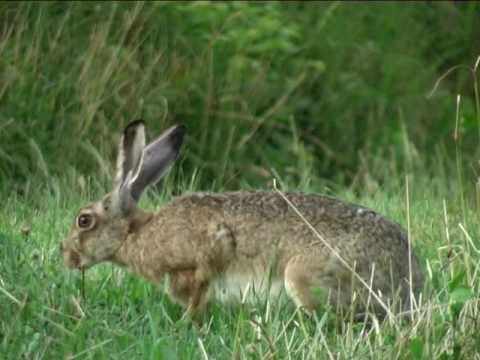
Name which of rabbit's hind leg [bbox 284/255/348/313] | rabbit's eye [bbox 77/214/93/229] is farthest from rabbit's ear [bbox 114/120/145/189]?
rabbit's hind leg [bbox 284/255/348/313]

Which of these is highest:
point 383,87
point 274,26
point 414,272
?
point 414,272

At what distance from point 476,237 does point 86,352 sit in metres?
2.06

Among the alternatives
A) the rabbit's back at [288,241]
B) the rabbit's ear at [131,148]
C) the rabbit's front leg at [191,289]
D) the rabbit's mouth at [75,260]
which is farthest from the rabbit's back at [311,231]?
the rabbit's mouth at [75,260]

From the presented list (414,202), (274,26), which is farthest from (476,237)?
(274,26)

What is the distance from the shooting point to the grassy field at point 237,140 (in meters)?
4.77

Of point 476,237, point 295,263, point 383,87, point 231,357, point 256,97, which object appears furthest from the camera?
point 383,87

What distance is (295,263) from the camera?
212 inches

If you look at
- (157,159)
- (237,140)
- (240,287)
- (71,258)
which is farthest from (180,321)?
(237,140)

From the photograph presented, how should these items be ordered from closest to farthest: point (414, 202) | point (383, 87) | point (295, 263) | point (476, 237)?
1. point (295, 263)
2. point (476, 237)
3. point (414, 202)
4. point (383, 87)

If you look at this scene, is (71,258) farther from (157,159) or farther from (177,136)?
(177,136)

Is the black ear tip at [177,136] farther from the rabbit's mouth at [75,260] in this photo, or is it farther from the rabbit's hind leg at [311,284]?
the rabbit's hind leg at [311,284]

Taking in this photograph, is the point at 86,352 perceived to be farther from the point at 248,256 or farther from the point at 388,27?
the point at 388,27

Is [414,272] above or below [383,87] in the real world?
above

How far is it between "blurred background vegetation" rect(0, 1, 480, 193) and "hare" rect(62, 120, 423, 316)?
4.00 feet
